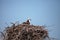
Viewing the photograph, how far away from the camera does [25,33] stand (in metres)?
1.55

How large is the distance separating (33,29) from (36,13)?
0.47m

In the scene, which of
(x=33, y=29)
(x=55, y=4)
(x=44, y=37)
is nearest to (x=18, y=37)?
(x=33, y=29)

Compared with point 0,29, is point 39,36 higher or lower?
lower

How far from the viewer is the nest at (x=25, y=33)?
154 centimetres

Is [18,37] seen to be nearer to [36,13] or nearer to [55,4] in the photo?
[36,13]

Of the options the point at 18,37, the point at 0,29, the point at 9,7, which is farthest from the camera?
the point at 9,7

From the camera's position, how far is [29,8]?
6.55 ft

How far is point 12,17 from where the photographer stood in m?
1.98

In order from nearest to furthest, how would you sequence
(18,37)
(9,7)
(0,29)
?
(18,37) → (0,29) → (9,7)

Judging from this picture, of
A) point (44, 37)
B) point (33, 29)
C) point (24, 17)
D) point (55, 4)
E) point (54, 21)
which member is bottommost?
point (44, 37)

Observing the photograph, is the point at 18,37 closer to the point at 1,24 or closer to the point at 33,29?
the point at 33,29

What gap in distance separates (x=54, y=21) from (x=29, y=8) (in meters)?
0.44

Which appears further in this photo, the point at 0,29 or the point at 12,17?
the point at 12,17

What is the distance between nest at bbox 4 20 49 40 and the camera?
1541mm
